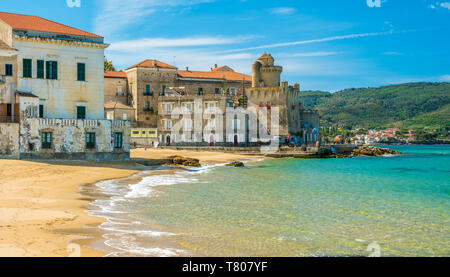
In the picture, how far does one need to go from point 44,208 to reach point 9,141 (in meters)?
16.9

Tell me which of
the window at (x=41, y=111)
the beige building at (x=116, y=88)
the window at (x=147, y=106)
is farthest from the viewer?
the beige building at (x=116, y=88)

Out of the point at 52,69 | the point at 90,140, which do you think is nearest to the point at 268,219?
the point at 90,140

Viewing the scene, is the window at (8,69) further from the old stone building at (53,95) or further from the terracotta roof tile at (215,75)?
the terracotta roof tile at (215,75)

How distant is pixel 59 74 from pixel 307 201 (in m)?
21.1

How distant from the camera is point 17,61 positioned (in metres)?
30.5

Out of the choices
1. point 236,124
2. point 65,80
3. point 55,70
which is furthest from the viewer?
point 236,124

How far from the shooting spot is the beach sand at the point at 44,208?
8719 millimetres

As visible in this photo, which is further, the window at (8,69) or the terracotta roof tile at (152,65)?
the terracotta roof tile at (152,65)

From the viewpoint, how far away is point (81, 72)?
32594mm

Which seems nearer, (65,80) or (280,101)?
(65,80)

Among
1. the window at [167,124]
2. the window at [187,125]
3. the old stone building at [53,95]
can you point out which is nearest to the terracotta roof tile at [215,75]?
the window at [167,124]

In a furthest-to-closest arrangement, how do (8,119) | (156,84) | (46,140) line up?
(156,84)
(46,140)
(8,119)

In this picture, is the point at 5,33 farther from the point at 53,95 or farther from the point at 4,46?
the point at 53,95
